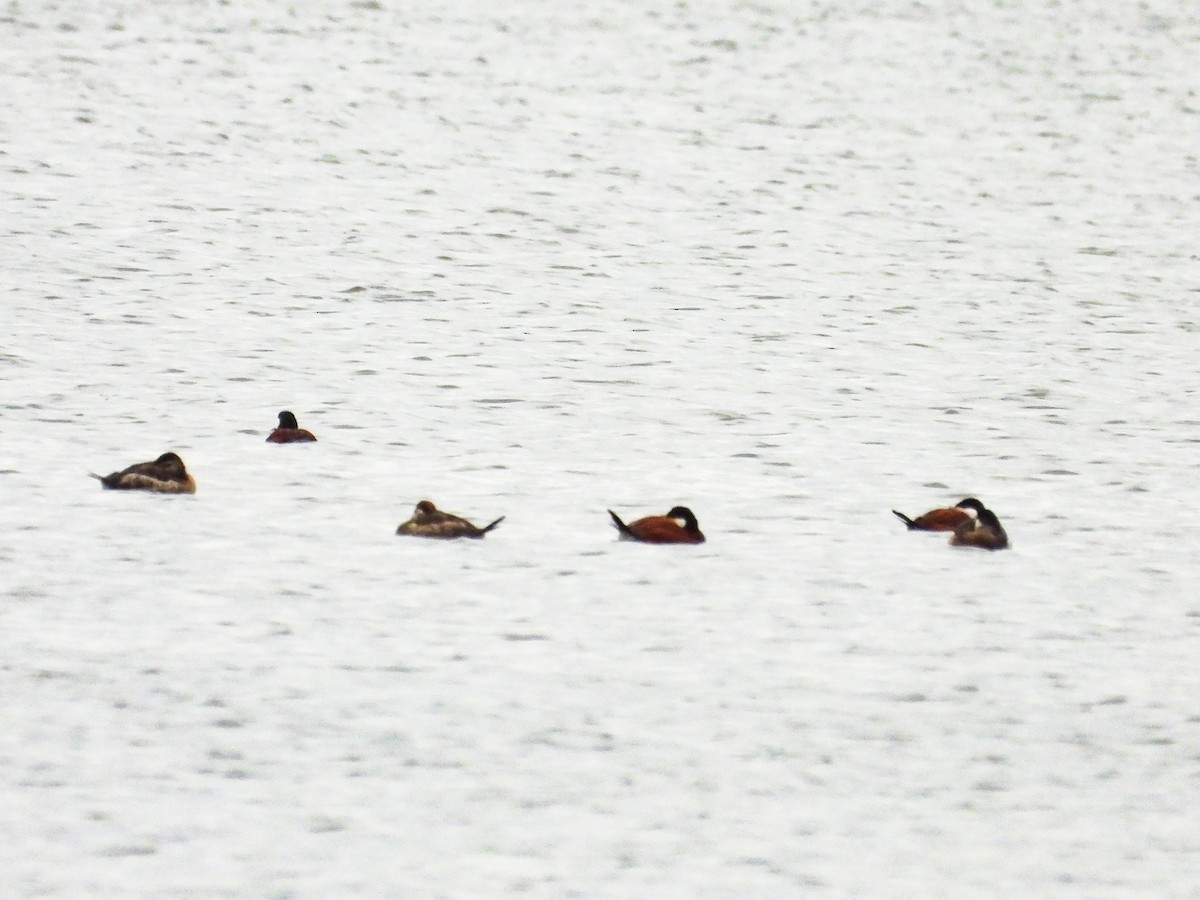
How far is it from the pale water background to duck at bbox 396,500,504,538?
16cm

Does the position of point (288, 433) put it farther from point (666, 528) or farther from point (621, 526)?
point (666, 528)

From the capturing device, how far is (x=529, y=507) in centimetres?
1609

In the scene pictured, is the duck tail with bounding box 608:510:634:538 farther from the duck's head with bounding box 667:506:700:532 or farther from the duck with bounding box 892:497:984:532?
the duck with bounding box 892:497:984:532

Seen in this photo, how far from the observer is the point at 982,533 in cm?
1495

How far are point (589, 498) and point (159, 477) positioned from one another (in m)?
3.23

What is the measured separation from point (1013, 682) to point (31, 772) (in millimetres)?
5457

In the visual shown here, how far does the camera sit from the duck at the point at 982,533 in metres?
14.9

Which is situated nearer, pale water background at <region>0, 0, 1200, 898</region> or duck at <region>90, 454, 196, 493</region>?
pale water background at <region>0, 0, 1200, 898</region>

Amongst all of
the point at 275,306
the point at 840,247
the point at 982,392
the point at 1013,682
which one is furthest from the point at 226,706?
the point at 840,247

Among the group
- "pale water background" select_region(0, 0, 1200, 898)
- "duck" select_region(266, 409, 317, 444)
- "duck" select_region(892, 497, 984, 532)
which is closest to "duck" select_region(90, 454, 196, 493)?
"pale water background" select_region(0, 0, 1200, 898)

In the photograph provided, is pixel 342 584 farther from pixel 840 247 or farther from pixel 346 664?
pixel 840 247

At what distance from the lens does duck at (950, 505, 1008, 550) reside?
14.9m

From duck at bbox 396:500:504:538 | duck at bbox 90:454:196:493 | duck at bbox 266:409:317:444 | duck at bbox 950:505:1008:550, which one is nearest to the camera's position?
duck at bbox 396:500:504:538

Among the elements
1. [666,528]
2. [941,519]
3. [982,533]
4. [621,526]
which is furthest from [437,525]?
[982,533]
